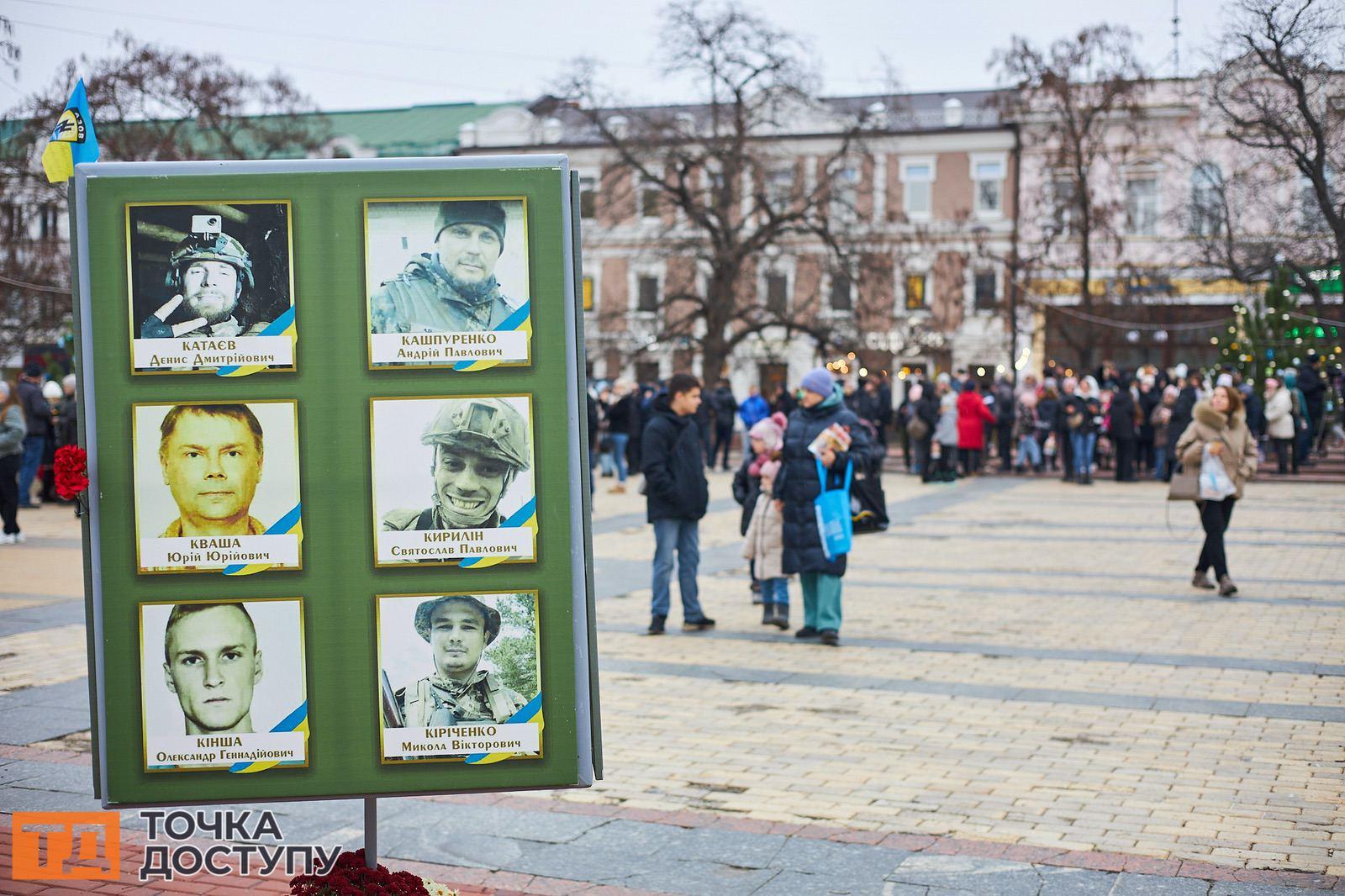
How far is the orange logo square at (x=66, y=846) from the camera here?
16.1 feet

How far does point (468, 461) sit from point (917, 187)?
56.3 metres

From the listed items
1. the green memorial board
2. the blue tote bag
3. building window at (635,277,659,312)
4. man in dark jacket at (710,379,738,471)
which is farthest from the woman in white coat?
building window at (635,277,659,312)

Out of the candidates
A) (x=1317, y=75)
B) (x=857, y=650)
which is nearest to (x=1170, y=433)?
(x=1317, y=75)

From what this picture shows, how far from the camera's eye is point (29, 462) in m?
20.5

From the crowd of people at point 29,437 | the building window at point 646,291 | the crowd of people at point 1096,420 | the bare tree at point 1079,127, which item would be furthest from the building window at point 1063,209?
the crowd of people at point 29,437

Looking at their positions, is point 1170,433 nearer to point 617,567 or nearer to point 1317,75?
point 1317,75

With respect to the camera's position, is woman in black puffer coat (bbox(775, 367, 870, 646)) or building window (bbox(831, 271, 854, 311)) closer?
woman in black puffer coat (bbox(775, 367, 870, 646))

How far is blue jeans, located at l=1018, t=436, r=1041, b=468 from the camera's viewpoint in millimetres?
27647

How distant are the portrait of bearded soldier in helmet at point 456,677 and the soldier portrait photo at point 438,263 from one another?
66 cm

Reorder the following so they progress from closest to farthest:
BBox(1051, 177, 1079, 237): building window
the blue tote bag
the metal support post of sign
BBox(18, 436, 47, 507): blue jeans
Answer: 1. the metal support post of sign
2. the blue tote bag
3. BBox(18, 436, 47, 507): blue jeans
4. BBox(1051, 177, 1079, 237): building window

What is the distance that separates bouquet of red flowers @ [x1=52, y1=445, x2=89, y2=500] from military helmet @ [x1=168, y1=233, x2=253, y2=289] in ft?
1.57

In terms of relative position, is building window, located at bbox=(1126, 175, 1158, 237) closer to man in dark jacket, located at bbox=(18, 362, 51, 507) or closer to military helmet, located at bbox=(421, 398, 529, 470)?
man in dark jacket, located at bbox=(18, 362, 51, 507)

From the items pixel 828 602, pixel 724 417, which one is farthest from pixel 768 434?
pixel 724 417

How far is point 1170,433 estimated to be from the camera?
24.4 meters
